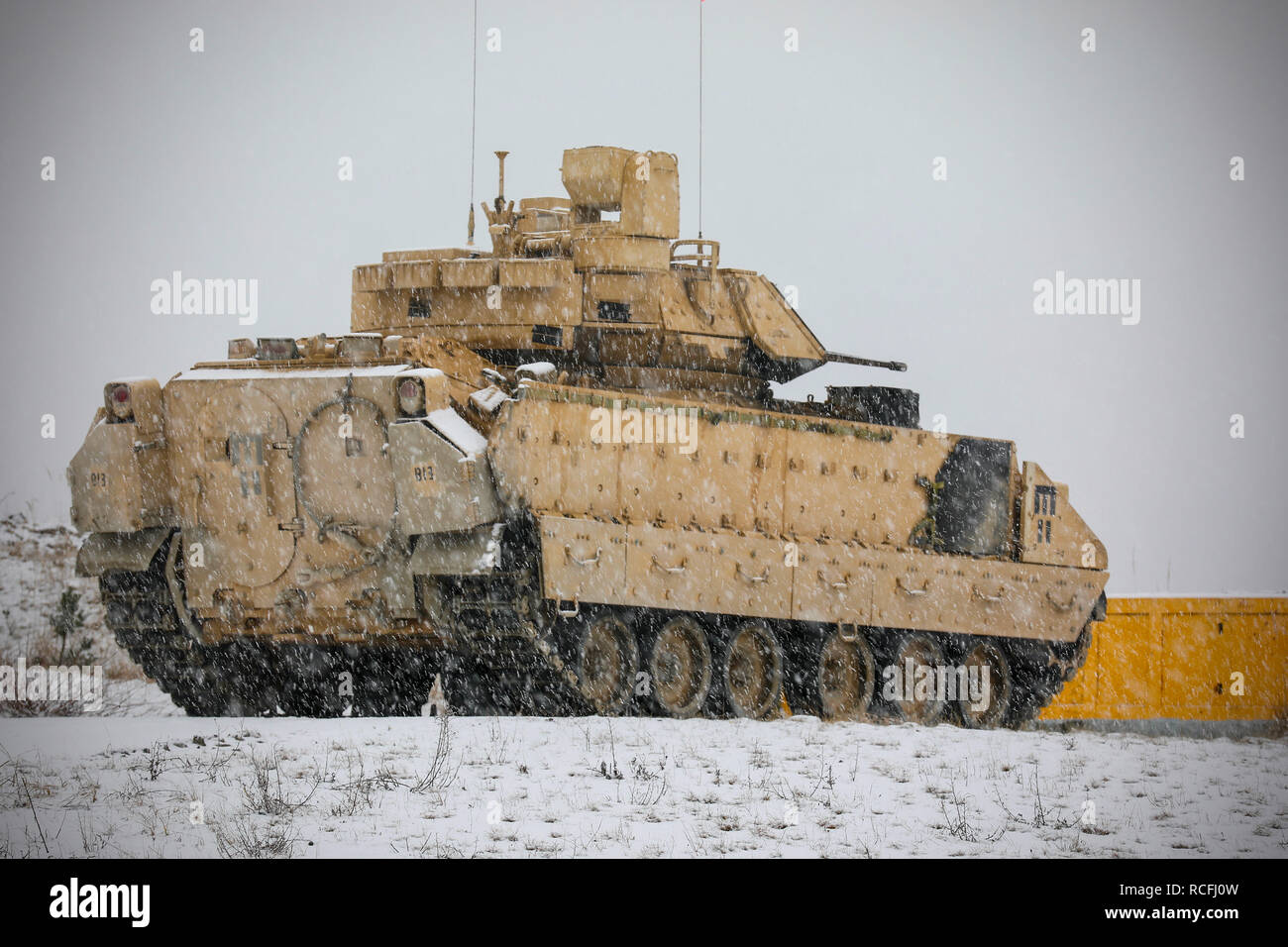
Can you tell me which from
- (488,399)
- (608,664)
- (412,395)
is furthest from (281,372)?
(608,664)

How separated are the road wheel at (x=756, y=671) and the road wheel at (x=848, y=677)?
1.04 meters

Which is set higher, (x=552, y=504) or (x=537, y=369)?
(x=537, y=369)

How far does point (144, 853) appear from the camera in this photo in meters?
11.0

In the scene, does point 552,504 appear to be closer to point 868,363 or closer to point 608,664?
point 608,664

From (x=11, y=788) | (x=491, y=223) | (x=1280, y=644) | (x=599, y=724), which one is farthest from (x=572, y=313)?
(x=1280, y=644)

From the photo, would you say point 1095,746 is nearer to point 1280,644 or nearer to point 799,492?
point 799,492

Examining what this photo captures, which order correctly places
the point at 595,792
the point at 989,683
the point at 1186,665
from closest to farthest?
the point at 595,792 < the point at 989,683 < the point at 1186,665

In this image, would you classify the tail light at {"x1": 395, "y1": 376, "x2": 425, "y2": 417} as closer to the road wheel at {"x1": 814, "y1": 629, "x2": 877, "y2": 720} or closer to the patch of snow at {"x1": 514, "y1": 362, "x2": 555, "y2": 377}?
the patch of snow at {"x1": 514, "y1": 362, "x2": 555, "y2": 377}

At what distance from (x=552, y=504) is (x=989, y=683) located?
23.3 feet

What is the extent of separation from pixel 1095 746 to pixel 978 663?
14.6 ft

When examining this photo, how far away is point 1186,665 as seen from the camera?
22.4 m

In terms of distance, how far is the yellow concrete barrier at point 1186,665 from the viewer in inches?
874

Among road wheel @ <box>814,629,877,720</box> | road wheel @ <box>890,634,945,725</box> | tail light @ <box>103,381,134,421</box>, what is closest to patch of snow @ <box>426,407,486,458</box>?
tail light @ <box>103,381,134,421</box>

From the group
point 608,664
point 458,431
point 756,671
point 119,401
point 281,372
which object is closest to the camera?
point 458,431
